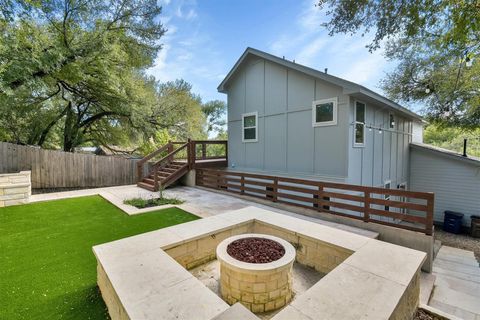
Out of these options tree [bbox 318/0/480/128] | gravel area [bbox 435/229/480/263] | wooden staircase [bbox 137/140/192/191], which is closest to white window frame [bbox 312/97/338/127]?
tree [bbox 318/0/480/128]

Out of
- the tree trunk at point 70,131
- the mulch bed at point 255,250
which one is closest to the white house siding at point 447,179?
the mulch bed at point 255,250

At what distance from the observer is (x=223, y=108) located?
32031 millimetres

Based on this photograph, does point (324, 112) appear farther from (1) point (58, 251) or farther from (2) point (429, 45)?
(1) point (58, 251)

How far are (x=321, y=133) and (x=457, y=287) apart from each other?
4463 millimetres

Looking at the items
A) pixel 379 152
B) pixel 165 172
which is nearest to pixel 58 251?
pixel 165 172

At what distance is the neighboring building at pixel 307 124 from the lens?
659 centimetres

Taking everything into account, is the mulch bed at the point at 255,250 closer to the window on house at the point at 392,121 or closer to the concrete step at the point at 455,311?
the concrete step at the point at 455,311

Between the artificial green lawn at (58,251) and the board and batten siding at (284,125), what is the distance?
397cm

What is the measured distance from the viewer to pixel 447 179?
1105 centimetres

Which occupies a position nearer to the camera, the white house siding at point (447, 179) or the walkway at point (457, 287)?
the walkway at point (457, 287)

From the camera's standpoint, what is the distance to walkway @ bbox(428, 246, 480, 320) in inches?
134

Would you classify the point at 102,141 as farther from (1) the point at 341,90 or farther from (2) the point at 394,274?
(2) the point at 394,274

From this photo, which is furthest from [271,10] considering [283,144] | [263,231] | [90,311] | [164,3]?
[90,311]

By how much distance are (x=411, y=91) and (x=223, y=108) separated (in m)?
23.3
